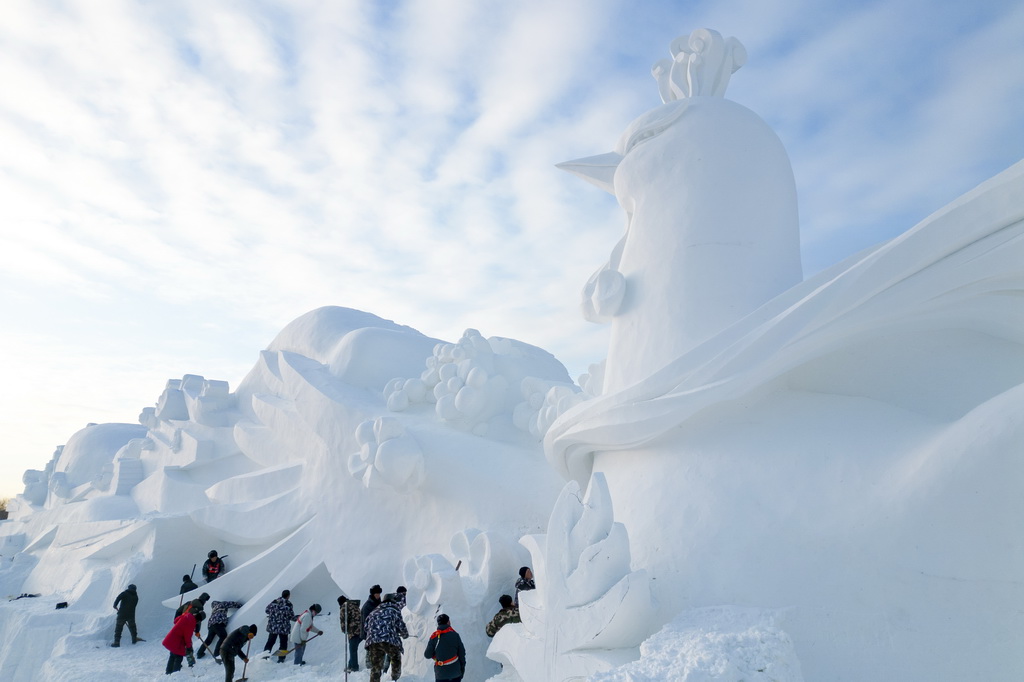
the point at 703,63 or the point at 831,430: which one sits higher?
the point at 703,63

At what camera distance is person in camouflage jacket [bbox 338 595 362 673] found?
6.06m

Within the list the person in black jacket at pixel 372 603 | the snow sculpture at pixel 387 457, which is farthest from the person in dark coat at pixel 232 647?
the snow sculpture at pixel 387 457

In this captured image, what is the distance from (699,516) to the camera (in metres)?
3.79

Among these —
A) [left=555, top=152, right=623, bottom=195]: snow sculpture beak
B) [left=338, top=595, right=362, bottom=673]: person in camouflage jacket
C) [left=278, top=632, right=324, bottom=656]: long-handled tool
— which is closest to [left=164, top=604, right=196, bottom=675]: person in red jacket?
[left=278, top=632, right=324, bottom=656]: long-handled tool

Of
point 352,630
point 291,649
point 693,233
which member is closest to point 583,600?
point 693,233

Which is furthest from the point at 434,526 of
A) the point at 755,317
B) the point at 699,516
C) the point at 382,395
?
the point at 755,317

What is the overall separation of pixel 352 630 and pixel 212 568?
3265mm

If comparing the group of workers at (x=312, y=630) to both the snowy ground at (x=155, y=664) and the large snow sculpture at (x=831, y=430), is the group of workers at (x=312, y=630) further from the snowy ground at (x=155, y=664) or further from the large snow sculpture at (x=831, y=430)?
the large snow sculpture at (x=831, y=430)

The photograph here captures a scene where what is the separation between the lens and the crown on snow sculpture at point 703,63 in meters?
5.40

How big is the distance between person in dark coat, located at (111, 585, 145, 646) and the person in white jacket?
240cm

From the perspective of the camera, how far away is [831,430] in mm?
3797

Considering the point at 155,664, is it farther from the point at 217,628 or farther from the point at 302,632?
the point at 302,632

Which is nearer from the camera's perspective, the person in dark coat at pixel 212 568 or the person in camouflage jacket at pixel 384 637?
the person in camouflage jacket at pixel 384 637

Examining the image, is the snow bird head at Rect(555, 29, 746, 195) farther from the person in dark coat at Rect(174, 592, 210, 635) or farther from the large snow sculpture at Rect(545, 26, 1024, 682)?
the person in dark coat at Rect(174, 592, 210, 635)
